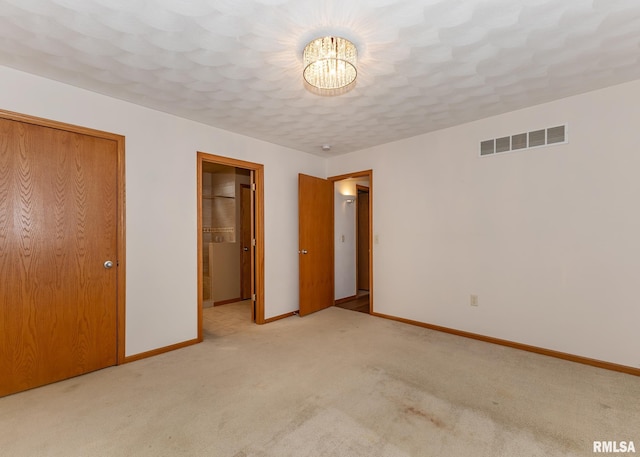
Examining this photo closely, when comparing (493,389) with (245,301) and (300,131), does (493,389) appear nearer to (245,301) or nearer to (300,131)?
(300,131)

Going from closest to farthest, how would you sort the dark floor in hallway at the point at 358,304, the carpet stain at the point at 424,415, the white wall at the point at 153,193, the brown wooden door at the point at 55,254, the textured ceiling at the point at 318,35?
the textured ceiling at the point at 318,35 < the carpet stain at the point at 424,415 < the brown wooden door at the point at 55,254 < the white wall at the point at 153,193 < the dark floor in hallway at the point at 358,304

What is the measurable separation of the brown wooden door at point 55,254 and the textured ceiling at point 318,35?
24.7 inches

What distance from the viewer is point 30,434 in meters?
1.80

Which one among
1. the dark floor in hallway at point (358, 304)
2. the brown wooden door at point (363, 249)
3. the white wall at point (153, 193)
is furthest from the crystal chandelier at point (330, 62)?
the brown wooden door at point (363, 249)

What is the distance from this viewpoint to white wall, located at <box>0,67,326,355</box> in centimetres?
252

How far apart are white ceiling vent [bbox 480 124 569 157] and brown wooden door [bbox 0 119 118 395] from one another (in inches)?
149

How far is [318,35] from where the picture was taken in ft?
6.21

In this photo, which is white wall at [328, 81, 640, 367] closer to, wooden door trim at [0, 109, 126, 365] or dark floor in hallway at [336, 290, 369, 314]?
dark floor in hallway at [336, 290, 369, 314]

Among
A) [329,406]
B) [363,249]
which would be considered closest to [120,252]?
[329,406]

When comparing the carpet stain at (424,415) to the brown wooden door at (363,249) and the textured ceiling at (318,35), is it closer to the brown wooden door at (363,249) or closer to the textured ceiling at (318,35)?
the textured ceiling at (318,35)

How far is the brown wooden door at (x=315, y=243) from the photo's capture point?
4.36 metres

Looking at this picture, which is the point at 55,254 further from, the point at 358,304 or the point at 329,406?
the point at 358,304

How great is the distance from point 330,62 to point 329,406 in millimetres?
2330

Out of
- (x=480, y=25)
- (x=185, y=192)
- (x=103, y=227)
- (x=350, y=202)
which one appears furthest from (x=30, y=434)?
(x=350, y=202)
